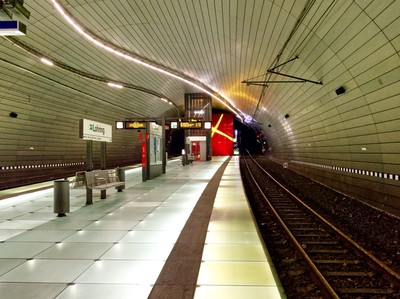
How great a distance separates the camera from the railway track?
4.25 metres

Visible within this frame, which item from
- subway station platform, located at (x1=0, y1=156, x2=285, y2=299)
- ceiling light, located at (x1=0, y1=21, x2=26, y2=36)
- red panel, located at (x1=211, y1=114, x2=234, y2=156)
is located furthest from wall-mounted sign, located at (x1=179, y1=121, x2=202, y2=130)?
red panel, located at (x1=211, y1=114, x2=234, y2=156)

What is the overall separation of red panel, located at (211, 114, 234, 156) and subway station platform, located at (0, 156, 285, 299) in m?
39.5

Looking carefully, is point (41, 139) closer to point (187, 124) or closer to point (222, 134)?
point (187, 124)

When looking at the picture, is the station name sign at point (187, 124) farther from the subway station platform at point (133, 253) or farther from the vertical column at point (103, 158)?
the subway station platform at point (133, 253)

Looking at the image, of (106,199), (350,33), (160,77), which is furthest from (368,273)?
(160,77)

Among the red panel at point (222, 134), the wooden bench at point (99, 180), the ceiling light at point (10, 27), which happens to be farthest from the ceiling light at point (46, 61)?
the red panel at point (222, 134)

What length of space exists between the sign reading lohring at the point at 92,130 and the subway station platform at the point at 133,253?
1.72 meters

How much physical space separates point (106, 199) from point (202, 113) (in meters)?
24.5

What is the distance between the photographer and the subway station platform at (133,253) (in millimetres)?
3490

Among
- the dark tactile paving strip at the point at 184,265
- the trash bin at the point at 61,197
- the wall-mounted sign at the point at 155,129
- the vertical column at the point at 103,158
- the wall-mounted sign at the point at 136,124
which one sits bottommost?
the dark tactile paving strip at the point at 184,265

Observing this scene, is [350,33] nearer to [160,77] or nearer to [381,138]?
[381,138]

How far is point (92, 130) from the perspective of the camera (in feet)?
28.3

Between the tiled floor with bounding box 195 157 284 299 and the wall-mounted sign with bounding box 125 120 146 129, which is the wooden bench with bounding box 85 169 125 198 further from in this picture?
the wall-mounted sign with bounding box 125 120 146 129

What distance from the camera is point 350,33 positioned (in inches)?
285
